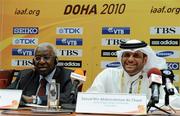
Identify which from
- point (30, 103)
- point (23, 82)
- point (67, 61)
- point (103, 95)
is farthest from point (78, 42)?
point (103, 95)

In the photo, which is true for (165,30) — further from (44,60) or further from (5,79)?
(5,79)

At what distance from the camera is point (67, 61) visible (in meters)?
6.02

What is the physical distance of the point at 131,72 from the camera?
386cm

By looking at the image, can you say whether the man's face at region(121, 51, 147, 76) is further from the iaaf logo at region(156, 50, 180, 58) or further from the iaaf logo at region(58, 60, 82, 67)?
the iaaf logo at region(58, 60, 82, 67)

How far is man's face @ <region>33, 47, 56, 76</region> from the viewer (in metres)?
4.11

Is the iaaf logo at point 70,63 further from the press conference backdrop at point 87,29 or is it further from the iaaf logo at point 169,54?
the iaaf logo at point 169,54

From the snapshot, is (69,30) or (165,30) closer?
(165,30)

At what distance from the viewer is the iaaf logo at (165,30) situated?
18.6 feet

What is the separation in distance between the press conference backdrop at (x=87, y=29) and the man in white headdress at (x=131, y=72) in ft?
5.93

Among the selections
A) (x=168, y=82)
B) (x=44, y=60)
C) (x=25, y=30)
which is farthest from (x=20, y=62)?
(x=168, y=82)

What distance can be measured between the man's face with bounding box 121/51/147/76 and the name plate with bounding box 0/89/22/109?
124 cm

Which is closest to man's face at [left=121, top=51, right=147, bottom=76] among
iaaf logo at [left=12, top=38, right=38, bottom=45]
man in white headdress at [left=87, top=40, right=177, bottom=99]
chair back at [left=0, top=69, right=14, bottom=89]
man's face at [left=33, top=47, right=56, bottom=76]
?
man in white headdress at [left=87, top=40, right=177, bottom=99]

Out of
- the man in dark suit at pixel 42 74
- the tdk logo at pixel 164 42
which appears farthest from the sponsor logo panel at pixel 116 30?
the man in dark suit at pixel 42 74

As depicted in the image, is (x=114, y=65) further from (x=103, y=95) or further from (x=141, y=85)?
(x=103, y=95)
